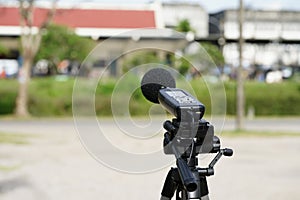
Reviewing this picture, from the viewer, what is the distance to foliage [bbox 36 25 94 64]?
29.6 metres

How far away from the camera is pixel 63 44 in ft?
101

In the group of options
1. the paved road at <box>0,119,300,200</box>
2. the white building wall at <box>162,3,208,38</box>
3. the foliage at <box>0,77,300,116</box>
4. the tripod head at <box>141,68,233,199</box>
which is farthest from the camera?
the white building wall at <box>162,3,208,38</box>

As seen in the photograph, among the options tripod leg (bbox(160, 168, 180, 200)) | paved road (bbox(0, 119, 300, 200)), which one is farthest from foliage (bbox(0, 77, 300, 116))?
tripod leg (bbox(160, 168, 180, 200))

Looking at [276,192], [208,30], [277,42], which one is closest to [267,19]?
[277,42]

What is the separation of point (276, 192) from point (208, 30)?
3304 cm

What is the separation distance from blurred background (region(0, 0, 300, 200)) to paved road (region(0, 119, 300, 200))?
0.02 metres

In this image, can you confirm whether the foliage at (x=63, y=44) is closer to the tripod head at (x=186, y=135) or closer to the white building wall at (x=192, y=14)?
the white building wall at (x=192, y=14)

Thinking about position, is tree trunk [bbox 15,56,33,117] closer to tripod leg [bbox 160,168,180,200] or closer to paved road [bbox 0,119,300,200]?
paved road [bbox 0,119,300,200]

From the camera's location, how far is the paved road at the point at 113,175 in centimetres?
887

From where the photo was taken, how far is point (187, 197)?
2.49 m

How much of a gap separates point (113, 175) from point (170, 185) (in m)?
7.90

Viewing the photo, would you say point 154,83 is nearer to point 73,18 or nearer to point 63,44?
point 63,44

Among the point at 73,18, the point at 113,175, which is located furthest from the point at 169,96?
the point at 73,18

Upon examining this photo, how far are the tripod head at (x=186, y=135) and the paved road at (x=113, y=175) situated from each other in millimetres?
3477
